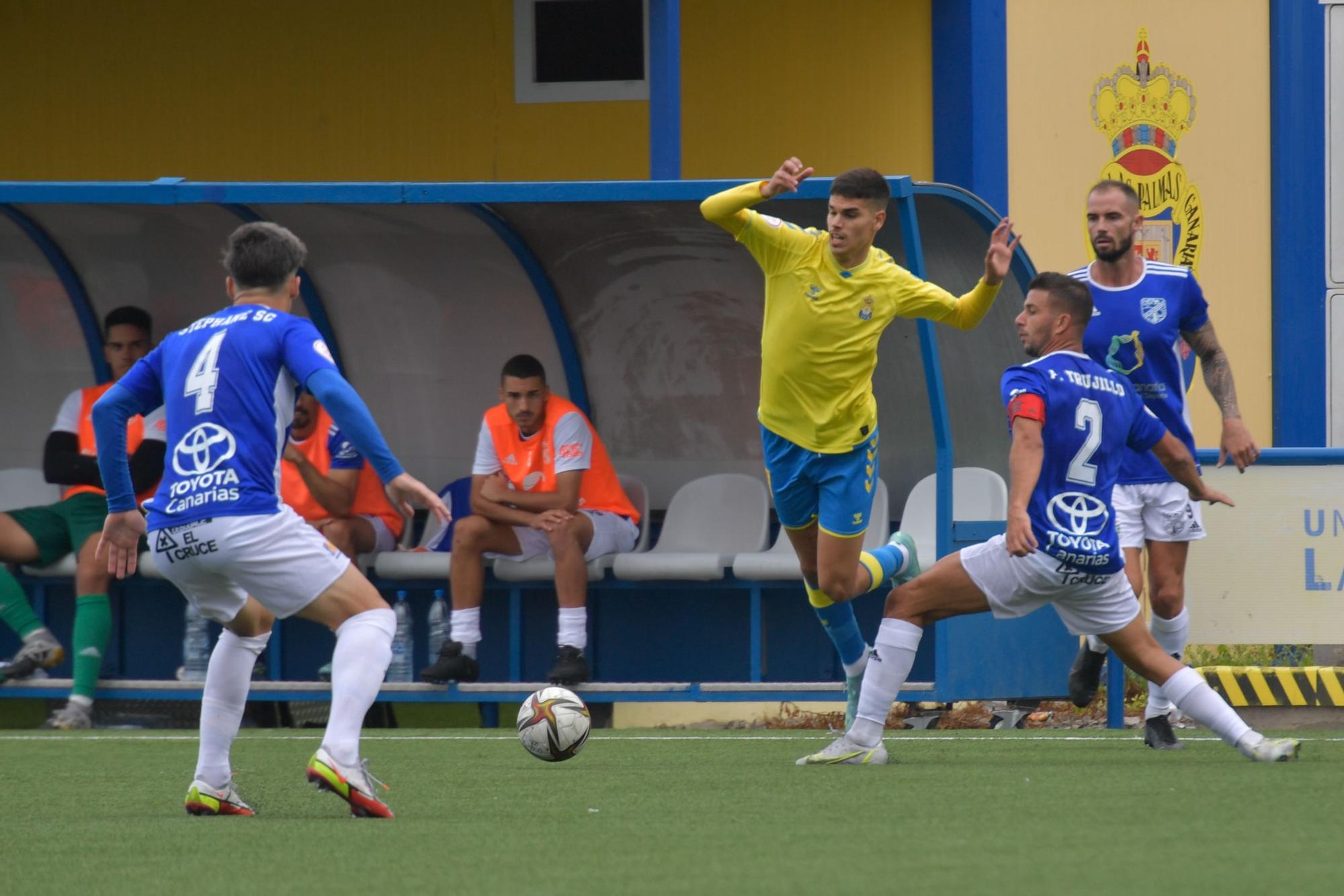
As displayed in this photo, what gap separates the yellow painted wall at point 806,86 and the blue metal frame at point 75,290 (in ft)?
10.6

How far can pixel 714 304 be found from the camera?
1002 cm

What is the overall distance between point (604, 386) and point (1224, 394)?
3856mm

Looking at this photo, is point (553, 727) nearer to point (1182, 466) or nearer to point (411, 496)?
point (411, 496)

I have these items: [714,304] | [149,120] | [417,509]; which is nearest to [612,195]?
[714,304]

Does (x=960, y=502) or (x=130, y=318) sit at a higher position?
(x=130, y=318)

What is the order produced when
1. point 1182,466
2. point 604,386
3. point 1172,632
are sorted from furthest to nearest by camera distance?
point 604,386, point 1172,632, point 1182,466

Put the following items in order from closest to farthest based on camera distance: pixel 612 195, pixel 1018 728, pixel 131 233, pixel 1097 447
A: pixel 1097 447 < pixel 612 195 < pixel 1018 728 < pixel 131 233

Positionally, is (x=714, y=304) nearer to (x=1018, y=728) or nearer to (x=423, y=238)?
(x=423, y=238)

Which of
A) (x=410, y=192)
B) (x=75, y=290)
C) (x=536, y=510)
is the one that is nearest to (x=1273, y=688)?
(x=536, y=510)

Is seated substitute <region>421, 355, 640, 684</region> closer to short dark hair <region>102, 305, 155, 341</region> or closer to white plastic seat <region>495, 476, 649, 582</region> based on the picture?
white plastic seat <region>495, 476, 649, 582</region>

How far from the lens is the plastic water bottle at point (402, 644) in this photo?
9492 millimetres

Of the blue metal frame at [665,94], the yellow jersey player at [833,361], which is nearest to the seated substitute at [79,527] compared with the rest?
the blue metal frame at [665,94]

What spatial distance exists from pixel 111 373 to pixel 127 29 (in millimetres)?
2366

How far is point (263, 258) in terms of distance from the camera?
5.22 metres
